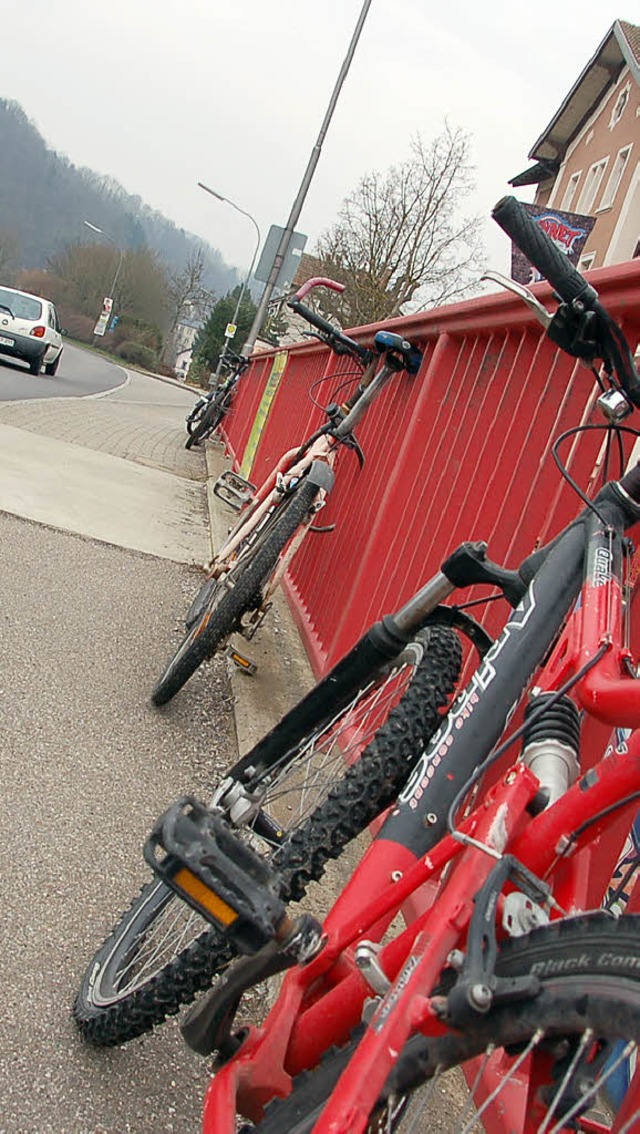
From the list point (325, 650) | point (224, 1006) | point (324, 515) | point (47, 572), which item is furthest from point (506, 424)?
point (47, 572)

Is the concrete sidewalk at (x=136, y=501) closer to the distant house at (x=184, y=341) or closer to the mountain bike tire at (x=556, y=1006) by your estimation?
the mountain bike tire at (x=556, y=1006)

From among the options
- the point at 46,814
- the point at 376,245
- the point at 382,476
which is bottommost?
the point at 46,814

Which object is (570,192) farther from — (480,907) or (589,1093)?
(589,1093)

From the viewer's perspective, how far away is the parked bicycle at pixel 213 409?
16125 millimetres

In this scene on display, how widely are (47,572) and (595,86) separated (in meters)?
35.0

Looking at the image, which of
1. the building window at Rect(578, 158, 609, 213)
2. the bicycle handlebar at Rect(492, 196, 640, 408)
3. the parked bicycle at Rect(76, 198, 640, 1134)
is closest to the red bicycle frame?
the parked bicycle at Rect(76, 198, 640, 1134)

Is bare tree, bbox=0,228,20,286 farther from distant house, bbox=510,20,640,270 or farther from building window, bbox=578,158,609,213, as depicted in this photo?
building window, bbox=578,158,609,213

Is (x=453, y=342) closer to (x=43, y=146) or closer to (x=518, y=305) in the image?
(x=518, y=305)

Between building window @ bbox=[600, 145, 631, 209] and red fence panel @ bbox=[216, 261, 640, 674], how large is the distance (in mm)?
28500

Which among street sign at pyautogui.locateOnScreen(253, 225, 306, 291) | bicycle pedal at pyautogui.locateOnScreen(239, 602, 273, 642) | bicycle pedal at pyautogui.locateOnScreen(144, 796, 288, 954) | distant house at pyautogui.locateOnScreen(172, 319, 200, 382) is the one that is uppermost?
distant house at pyautogui.locateOnScreen(172, 319, 200, 382)

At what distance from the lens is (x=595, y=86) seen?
34625 mm

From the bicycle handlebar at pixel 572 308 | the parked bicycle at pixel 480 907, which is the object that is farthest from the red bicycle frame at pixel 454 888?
the bicycle handlebar at pixel 572 308

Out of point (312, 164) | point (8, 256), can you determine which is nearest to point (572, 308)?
point (312, 164)

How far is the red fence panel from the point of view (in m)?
2.92
